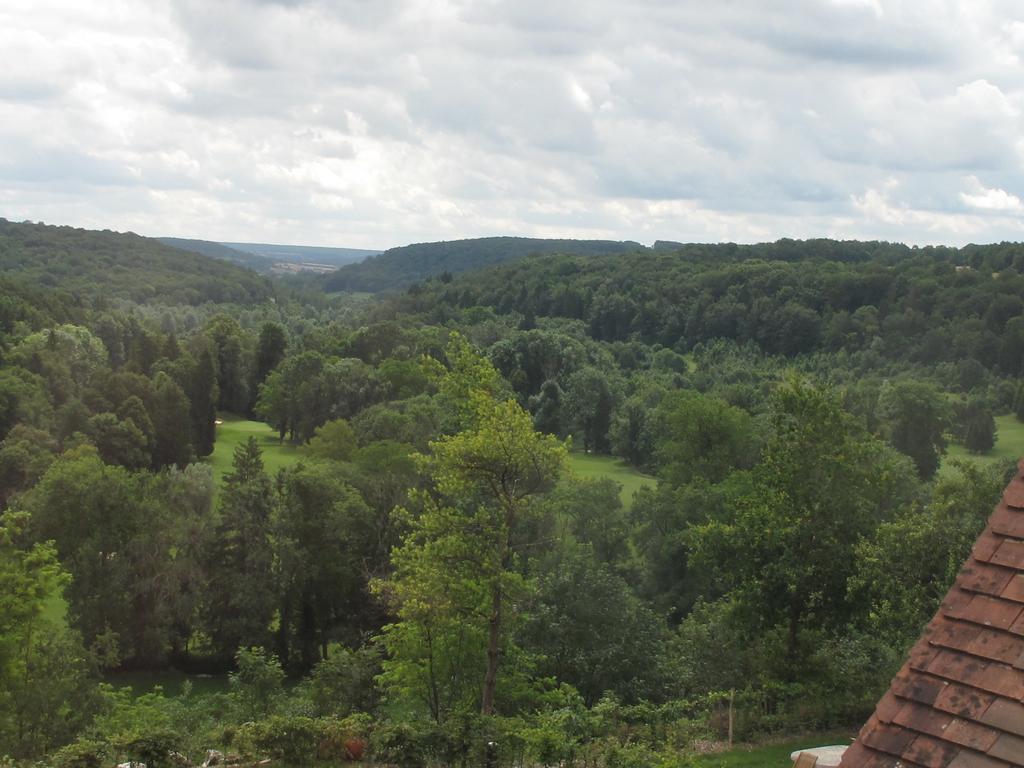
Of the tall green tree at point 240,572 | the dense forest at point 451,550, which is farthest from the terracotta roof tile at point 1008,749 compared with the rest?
A: the tall green tree at point 240,572

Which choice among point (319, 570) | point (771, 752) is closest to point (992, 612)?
point (771, 752)

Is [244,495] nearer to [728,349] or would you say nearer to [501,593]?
[501,593]

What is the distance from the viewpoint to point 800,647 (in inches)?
776

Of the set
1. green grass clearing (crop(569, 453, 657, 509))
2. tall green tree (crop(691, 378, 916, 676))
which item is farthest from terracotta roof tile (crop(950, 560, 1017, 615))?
green grass clearing (crop(569, 453, 657, 509))

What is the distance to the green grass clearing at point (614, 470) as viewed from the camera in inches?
2362

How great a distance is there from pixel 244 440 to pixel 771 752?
188 ft

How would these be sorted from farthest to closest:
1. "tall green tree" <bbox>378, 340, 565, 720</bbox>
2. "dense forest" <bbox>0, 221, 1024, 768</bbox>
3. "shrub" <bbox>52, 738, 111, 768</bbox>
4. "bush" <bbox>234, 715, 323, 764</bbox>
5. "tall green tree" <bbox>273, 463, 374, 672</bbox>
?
"tall green tree" <bbox>273, 463, 374, 672</bbox>, "dense forest" <bbox>0, 221, 1024, 768</bbox>, "tall green tree" <bbox>378, 340, 565, 720</bbox>, "bush" <bbox>234, 715, 323, 764</bbox>, "shrub" <bbox>52, 738, 111, 768</bbox>

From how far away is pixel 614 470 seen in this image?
65.8 m

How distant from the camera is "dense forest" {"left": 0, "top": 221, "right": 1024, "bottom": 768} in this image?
17.0m

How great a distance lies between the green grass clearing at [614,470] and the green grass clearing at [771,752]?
126 ft

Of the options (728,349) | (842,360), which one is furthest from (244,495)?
(728,349)

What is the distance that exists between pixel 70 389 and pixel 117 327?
2675 cm

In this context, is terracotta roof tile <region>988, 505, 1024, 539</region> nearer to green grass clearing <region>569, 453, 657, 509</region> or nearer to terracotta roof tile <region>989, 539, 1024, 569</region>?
terracotta roof tile <region>989, 539, 1024, 569</region>

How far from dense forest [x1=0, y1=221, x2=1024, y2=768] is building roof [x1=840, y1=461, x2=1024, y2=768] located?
9.89 m
